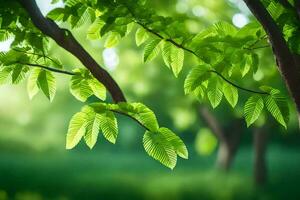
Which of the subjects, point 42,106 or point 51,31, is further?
point 42,106

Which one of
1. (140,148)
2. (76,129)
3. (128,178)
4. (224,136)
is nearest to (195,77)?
(76,129)

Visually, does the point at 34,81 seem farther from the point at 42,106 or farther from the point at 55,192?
the point at 42,106

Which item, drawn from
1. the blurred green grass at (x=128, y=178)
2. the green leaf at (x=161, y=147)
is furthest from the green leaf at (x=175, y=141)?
the blurred green grass at (x=128, y=178)

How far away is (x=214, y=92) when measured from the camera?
1720mm

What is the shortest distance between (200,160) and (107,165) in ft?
15.9

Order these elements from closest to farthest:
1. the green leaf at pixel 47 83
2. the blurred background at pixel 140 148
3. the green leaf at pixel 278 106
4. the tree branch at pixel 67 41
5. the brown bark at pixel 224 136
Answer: the tree branch at pixel 67 41 < the green leaf at pixel 278 106 < the green leaf at pixel 47 83 < the blurred background at pixel 140 148 < the brown bark at pixel 224 136

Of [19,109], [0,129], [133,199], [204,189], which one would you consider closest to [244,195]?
[204,189]

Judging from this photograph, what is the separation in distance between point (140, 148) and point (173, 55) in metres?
24.1

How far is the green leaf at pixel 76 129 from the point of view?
1568 millimetres

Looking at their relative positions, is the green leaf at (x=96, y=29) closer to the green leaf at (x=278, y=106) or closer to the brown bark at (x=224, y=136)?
the green leaf at (x=278, y=106)

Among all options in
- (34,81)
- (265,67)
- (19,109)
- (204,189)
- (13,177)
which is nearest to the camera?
(34,81)

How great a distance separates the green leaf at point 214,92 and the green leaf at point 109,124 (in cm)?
38

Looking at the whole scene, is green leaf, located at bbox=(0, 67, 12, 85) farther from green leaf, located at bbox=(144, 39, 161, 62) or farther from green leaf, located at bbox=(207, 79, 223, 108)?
green leaf, located at bbox=(207, 79, 223, 108)

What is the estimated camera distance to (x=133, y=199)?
12.9 meters
